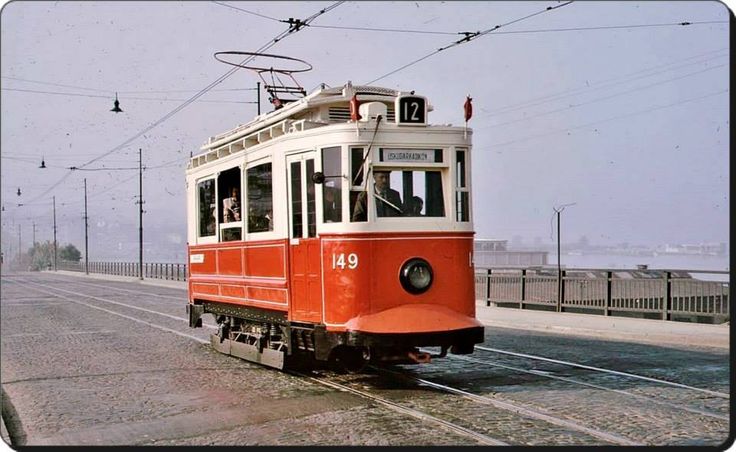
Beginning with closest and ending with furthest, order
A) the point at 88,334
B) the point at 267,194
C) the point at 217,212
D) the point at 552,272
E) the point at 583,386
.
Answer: the point at 583,386 → the point at 267,194 → the point at 217,212 → the point at 88,334 → the point at 552,272

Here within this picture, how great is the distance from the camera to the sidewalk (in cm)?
1473

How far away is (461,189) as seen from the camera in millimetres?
9719

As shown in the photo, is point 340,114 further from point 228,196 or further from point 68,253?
point 68,253

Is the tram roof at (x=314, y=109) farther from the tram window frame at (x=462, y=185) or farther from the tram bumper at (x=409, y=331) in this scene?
the tram bumper at (x=409, y=331)

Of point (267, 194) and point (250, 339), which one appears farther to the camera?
point (250, 339)

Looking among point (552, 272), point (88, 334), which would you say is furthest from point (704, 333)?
point (88, 334)

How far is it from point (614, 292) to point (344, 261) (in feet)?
36.6

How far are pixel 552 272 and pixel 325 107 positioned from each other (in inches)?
476

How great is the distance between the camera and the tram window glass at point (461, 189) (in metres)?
9.68

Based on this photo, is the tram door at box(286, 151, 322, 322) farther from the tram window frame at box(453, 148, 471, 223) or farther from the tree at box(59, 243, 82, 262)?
the tree at box(59, 243, 82, 262)

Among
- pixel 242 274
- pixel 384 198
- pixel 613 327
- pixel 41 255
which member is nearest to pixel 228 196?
pixel 242 274

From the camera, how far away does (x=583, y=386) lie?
32.2 ft

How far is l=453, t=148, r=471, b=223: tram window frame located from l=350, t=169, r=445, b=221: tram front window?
200 millimetres

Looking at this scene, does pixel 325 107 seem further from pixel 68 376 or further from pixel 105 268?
pixel 105 268
